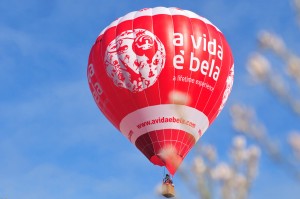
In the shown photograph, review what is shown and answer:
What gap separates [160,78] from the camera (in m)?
33.3

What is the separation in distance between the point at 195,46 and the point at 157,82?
2730mm

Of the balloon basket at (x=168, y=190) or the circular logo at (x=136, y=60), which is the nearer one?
the balloon basket at (x=168, y=190)

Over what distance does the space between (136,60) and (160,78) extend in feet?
5.17

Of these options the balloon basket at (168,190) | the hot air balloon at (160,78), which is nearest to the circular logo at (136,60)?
the hot air balloon at (160,78)

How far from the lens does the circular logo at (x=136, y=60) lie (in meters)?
33.5

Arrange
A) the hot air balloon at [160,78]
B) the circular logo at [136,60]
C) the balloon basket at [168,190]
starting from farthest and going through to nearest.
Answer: the circular logo at [136,60], the hot air balloon at [160,78], the balloon basket at [168,190]

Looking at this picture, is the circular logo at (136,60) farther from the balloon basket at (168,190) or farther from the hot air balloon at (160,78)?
the balloon basket at (168,190)

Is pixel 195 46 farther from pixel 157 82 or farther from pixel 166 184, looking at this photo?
pixel 166 184

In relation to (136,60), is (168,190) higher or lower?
lower

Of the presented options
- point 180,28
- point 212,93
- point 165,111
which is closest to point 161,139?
point 165,111

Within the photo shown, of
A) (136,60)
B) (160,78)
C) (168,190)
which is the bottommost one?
(168,190)

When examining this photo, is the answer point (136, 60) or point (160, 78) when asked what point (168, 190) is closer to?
point (160, 78)

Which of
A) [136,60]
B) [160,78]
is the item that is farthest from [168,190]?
[136,60]

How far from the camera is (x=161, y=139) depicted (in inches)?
1318
